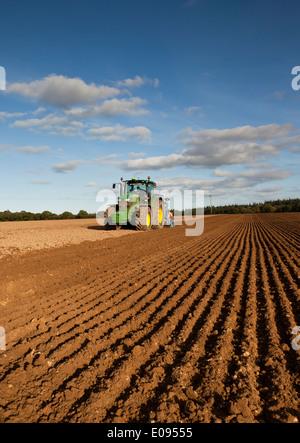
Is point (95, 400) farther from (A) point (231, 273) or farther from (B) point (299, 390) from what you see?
(A) point (231, 273)

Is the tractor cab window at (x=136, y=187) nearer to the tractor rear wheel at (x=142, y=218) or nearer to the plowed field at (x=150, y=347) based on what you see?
the tractor rear wheel at (x=142, y=218)

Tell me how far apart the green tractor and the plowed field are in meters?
9.25

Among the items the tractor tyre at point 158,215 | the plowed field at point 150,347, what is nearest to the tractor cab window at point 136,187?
the tractor tyre at point 158,215

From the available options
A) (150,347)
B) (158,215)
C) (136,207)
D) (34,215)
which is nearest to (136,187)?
(136,207)

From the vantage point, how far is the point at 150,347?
3.23 meters

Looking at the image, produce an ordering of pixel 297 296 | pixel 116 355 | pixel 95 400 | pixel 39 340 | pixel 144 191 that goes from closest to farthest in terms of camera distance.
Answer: pixel 95 400 < pixel 116 355 < pixel 39 340 < pixel 297 296 < pixel 144 191

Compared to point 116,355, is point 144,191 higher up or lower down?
higher up

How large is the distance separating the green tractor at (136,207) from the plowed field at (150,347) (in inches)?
364

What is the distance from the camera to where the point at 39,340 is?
3.41m

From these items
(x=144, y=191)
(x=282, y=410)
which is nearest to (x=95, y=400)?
(x=282, y=410)

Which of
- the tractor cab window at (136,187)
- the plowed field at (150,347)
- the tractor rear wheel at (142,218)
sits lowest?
the plowed field at (150,347)

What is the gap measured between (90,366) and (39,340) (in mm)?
971

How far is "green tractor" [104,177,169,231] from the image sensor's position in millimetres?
15578

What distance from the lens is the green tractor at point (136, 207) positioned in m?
15.6
